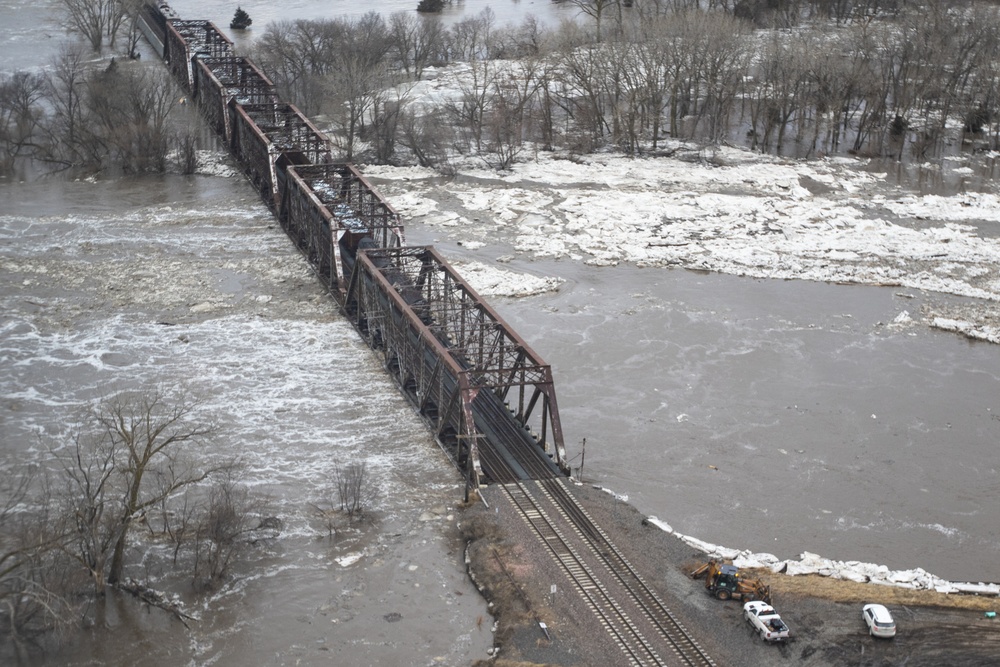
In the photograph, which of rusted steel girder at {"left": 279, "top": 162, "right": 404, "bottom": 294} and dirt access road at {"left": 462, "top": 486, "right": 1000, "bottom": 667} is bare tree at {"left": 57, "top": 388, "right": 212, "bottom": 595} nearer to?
dirt access road at {"left": 462, "top": 486, "right": 1000, "bottom": 667}

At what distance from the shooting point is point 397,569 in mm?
33688

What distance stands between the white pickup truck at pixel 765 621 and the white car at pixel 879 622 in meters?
2.14

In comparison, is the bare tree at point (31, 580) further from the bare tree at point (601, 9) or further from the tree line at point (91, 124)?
the bare tree at point (601, 9)

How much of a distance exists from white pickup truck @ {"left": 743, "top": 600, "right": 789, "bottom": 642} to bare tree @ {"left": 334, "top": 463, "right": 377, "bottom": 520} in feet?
40.1

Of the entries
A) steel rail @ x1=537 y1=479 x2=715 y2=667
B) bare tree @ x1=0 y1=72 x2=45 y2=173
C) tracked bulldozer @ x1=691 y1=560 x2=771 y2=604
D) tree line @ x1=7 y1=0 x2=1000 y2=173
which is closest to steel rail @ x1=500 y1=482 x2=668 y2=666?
steel rail @ x1=537 y1=479 x2=715 y2=667

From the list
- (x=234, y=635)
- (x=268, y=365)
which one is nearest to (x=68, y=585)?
(x=234, y=635)

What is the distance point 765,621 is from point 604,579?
445cm

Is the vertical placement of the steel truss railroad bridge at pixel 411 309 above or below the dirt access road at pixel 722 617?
above

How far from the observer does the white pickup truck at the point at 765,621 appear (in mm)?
29391

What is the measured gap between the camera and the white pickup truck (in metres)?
29.4

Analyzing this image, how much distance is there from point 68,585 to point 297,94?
55.5m

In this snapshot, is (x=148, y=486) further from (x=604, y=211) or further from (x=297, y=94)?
(x=297, y=94)

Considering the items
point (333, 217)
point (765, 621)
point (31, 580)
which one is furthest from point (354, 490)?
point (333, 217)

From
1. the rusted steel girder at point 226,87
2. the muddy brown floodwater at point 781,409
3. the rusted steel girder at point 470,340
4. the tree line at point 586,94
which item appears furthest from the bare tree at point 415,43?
the rusted steel girder at point 470,340
